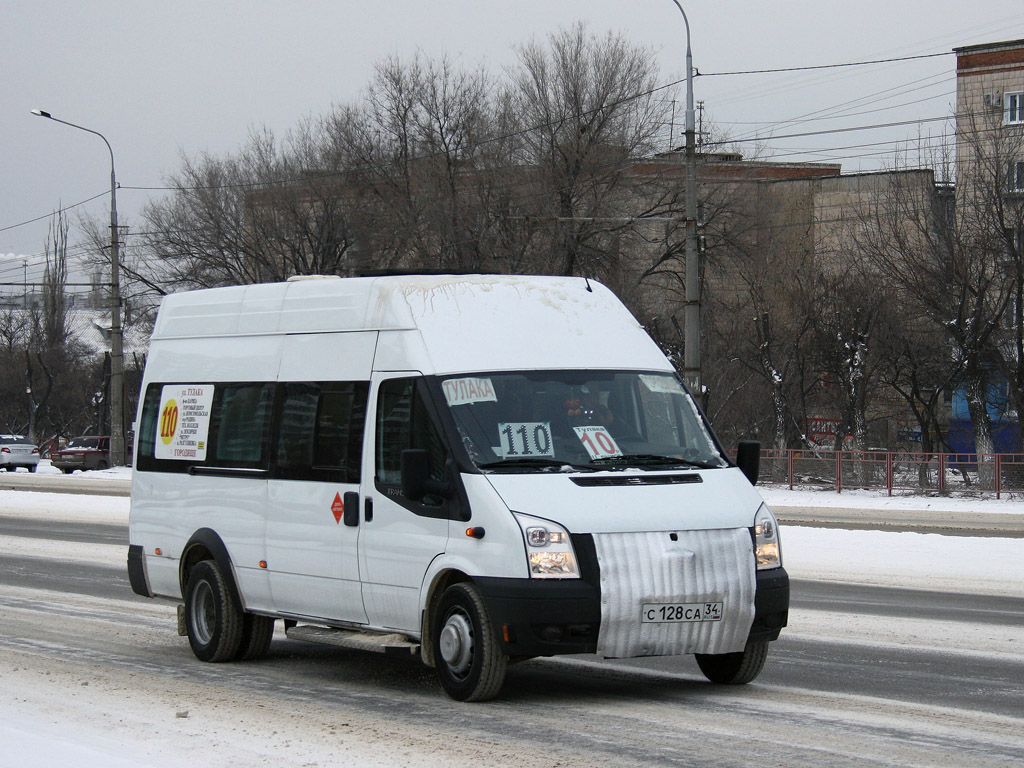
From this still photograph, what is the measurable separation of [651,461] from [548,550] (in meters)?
1.01

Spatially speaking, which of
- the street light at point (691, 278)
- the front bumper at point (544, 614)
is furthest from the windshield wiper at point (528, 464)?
the street light at point (691, 278)

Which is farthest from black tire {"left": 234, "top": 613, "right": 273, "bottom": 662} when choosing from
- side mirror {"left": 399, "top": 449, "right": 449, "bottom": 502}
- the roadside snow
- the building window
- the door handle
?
the building window

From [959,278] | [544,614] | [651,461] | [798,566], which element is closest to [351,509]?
[544,614]

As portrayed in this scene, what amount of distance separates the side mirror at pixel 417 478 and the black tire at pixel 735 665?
1.84m

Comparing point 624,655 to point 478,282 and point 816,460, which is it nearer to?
point 478,282

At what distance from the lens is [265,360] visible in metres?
9.77

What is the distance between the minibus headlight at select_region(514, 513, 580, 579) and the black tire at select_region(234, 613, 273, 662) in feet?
10.0

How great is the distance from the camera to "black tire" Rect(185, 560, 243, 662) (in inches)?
384

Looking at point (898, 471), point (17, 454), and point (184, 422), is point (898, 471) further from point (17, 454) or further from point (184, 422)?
point (17, 454)

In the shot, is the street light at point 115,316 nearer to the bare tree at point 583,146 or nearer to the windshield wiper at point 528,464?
the bare tree at point 583,146

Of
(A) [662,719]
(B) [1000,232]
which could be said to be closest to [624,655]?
(A) [662,719]

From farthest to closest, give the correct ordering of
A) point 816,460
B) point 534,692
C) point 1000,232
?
point 1000,232 → point 816,460 → point 534,692

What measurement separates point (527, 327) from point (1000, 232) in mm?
32531

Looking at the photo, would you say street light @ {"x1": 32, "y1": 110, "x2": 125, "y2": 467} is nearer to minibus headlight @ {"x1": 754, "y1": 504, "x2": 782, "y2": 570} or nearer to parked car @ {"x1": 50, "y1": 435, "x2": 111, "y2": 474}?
parked car @ {"x1": 50, "y1": 435, "x2": 111, "y2": 474}
